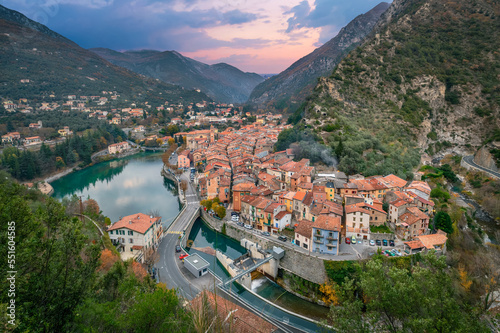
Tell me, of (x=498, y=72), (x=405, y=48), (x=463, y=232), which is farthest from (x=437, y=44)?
(x=463, y=232)

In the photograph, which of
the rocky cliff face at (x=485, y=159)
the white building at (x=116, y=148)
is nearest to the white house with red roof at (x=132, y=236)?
the rocky cliff face at (x=485, y=159)

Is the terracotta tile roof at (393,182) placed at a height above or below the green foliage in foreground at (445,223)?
above

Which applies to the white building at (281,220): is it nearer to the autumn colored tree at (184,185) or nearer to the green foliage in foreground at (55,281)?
the green foliage in foreground at (55,281)

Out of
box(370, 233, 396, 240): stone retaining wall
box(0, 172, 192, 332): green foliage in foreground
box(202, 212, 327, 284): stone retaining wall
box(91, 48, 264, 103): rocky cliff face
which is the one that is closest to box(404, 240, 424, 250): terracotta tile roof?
box(370, 233, 396, 240): stone retaining wall

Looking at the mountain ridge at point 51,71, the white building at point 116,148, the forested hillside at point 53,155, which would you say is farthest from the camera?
the mountain ridge at point 51,71

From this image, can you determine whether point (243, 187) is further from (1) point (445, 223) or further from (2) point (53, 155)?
(2) point (53, 155)

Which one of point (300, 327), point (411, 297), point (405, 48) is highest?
point (405, 48)

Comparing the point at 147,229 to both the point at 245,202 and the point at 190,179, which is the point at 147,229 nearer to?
the point at 245,202
